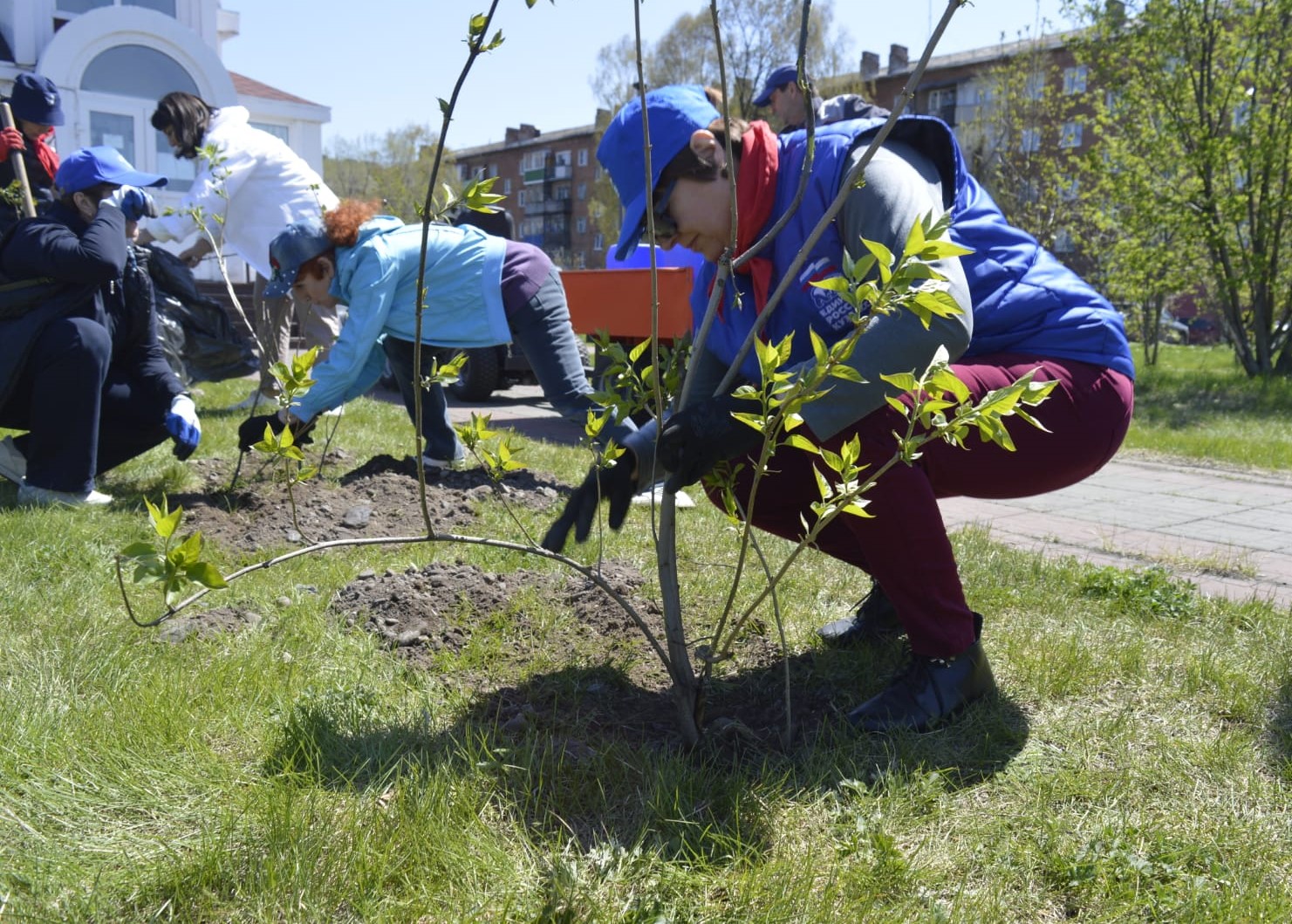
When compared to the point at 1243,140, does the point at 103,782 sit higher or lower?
lower

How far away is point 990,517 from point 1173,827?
126 inches

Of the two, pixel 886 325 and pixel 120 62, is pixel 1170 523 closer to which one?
pixel 886 325

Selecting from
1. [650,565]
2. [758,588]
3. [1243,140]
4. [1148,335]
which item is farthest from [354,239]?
[1148,335]

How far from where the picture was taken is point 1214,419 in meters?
9.30

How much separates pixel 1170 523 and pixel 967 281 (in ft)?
10.1

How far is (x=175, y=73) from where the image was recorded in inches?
631

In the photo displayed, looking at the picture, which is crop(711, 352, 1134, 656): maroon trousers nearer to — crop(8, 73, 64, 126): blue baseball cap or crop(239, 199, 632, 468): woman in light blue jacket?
crop(239, 199, 632, 468): woman in light blue jacket

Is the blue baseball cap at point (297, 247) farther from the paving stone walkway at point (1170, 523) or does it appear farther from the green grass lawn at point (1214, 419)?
the green grass lawn at point (1214, 419)

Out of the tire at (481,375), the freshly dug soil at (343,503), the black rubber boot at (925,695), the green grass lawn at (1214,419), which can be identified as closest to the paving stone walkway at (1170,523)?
the green grass lawn at (1214,419)

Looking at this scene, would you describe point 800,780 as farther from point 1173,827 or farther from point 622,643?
point 622,643

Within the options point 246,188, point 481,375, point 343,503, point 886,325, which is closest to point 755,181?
point 886,325

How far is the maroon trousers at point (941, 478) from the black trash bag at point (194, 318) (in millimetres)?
5449

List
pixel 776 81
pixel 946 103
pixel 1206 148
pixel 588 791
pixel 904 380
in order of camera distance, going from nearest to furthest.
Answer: pixel 904 380
pixel 588 791
pixel 776 81
pixel 1206 148
pixel 946 103

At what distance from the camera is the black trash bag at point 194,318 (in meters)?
6.91
